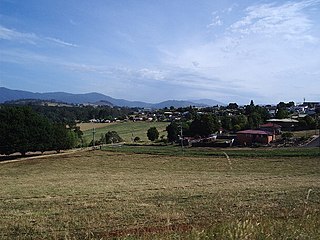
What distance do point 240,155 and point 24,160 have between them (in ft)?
110

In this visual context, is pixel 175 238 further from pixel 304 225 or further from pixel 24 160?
pixel 24 160

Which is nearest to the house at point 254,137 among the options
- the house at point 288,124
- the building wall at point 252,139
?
the building wall at point 252,139

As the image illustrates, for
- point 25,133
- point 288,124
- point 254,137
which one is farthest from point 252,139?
point 25,133

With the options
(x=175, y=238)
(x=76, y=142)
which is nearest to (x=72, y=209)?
(x=175, y=238)

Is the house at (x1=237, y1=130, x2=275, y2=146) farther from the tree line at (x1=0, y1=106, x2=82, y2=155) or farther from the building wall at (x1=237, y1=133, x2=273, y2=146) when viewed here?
the tree line at (x1=0, y1=106, x2=82, y2=155)

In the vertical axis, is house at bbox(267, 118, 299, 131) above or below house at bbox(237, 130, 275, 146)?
above

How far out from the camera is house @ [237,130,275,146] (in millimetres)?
79375

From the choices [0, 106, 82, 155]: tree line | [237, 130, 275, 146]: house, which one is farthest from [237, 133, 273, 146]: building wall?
[0, 106, 82, 155]: tree line

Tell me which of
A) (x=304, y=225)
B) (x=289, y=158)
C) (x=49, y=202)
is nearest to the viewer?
(x=304, y=225)

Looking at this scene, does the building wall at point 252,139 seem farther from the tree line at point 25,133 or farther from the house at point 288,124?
the tree line at point 25,133

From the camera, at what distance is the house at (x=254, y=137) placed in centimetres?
7938

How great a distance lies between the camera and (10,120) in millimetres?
65250

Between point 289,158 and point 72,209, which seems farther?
point 289,158

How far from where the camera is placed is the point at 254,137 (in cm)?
8088
